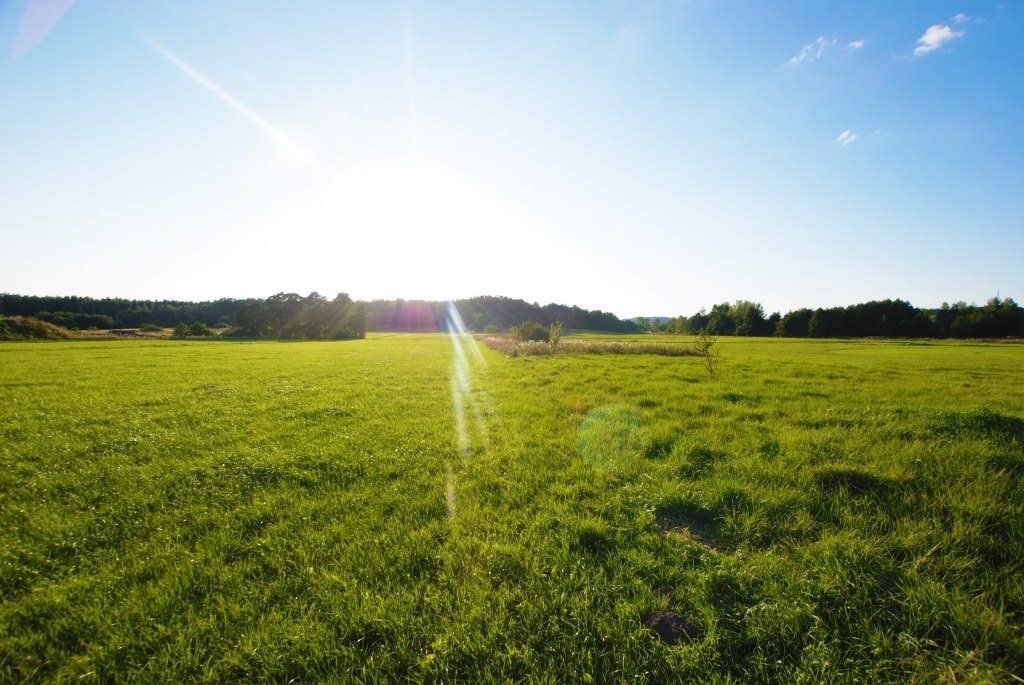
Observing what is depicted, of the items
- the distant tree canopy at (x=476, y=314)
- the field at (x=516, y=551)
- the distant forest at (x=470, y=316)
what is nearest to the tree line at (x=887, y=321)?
the distant forest at (x=470, y=316)

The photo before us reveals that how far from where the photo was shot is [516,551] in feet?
12.8

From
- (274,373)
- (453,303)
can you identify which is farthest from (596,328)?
(274,373)

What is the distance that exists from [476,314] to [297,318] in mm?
51693

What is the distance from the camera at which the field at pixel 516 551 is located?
2.69 m

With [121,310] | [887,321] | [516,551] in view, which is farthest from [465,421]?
[121,310]

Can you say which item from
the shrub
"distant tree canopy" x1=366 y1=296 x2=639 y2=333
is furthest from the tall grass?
"distant tree canopy" x1=366 y1=296 x2=639 y2=333

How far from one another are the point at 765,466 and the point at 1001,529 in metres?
2.24

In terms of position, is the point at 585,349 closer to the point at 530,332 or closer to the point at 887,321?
the point at 530,332

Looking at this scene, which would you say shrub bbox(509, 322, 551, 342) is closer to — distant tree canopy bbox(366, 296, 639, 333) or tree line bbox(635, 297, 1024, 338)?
tree line bbox(635, 297, 1024, 338)

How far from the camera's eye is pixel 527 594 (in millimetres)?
3309

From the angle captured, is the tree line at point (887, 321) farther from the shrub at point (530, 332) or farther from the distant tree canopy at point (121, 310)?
the distant tree canopy at point (121, 310)

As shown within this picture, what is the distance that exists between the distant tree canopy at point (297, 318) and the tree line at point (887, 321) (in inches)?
2793

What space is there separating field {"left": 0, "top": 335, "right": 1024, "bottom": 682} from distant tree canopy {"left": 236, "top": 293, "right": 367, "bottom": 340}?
6638 cm

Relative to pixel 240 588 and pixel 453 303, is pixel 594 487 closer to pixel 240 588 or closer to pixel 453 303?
pixel 240 588
